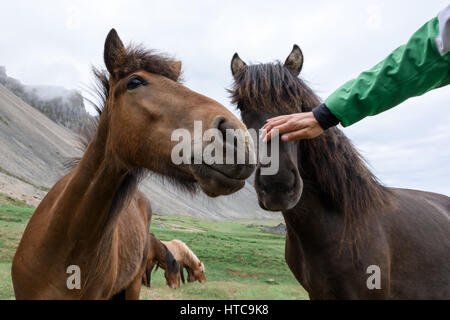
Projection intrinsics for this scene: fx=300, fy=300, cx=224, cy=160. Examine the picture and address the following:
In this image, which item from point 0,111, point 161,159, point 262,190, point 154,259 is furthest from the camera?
point 0,111

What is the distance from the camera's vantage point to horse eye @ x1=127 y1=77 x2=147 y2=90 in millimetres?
2631

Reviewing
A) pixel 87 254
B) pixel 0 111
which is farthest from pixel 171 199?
pixel 87 254

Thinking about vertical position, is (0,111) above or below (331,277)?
above

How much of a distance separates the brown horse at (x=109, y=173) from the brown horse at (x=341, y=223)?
91cm

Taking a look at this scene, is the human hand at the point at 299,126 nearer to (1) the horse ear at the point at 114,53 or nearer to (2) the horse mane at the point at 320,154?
(2) the horse mane at the point at 320,154

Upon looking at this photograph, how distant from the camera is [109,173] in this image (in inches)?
109

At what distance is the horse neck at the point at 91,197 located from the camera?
9.05ft

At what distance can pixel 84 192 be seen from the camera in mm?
2818

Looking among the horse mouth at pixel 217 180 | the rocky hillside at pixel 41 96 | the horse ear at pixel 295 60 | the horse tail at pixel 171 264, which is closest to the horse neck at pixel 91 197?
the horse mouth at pixel 217 180

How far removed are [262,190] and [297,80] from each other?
1342 mm

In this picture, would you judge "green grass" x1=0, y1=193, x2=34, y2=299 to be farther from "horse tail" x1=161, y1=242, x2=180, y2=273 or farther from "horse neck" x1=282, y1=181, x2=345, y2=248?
"horse neck" x1=282, y1=181, x2=345, y2=248

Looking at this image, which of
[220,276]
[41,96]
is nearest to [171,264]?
[220,276]

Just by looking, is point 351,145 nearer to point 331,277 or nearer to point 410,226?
point 410,226

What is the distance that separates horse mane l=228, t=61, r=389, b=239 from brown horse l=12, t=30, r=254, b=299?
885 millimetres
